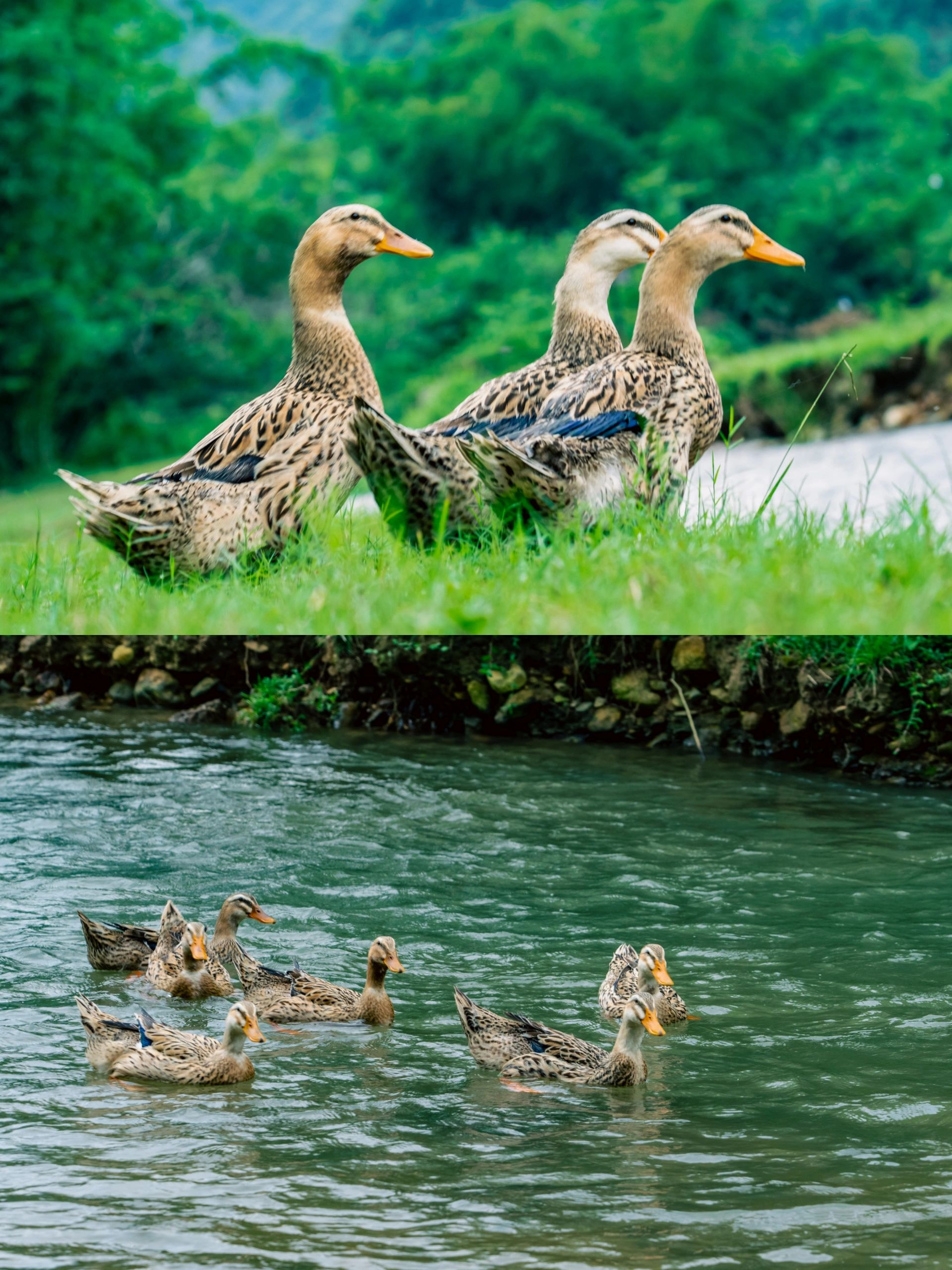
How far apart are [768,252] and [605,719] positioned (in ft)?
30.4

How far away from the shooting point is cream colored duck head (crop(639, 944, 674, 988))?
670cm

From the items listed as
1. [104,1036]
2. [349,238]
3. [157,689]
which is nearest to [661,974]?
[104,1036]

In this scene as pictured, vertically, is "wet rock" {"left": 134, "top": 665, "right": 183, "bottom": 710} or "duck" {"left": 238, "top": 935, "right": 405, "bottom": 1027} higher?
"wet rock" {"left": 134, "top": 665, "right": 183, "bottom": 710}

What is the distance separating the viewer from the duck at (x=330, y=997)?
7000 mm

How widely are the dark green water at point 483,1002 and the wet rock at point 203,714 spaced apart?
44cm

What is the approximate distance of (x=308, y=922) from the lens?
8.75 m

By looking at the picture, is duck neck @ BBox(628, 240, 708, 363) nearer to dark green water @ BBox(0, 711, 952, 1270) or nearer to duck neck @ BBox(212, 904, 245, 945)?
dark green water @ BBox(0, 711, 952, 1270)

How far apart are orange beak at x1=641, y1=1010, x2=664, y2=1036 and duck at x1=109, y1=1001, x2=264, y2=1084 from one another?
1.71m

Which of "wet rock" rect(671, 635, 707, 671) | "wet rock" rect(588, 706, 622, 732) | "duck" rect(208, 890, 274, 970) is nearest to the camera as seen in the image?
"duck" rect(208, 890, 274, 970)

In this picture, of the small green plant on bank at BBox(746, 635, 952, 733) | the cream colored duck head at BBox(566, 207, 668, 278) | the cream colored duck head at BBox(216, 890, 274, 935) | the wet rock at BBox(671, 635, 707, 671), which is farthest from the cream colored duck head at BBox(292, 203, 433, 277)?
the wet rock at BBox(671, 635, 707, 671)

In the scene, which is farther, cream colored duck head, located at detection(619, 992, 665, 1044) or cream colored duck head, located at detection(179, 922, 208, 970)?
cream colored duck head, located at detection(179, 922, 208, 970)

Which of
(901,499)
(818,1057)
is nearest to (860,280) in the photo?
(901,499)

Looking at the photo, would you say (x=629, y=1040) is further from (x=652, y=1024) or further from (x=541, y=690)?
(x=541, y=690)

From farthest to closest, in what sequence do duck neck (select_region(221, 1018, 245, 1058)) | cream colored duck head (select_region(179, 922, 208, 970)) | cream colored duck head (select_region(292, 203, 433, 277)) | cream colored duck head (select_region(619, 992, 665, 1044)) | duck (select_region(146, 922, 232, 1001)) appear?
1. duck (select_region(146, 922, 232, 1001))
2. cream colored duck head (select_region(179, 922, 208, 970))
3. duck neck (select_region(221, 1018, 245, 1058))
4. cream colored duck head (select_region(619, 992, 665, 1044))
5. cream colored duck head (select_region(292, 203, 433, 277))
